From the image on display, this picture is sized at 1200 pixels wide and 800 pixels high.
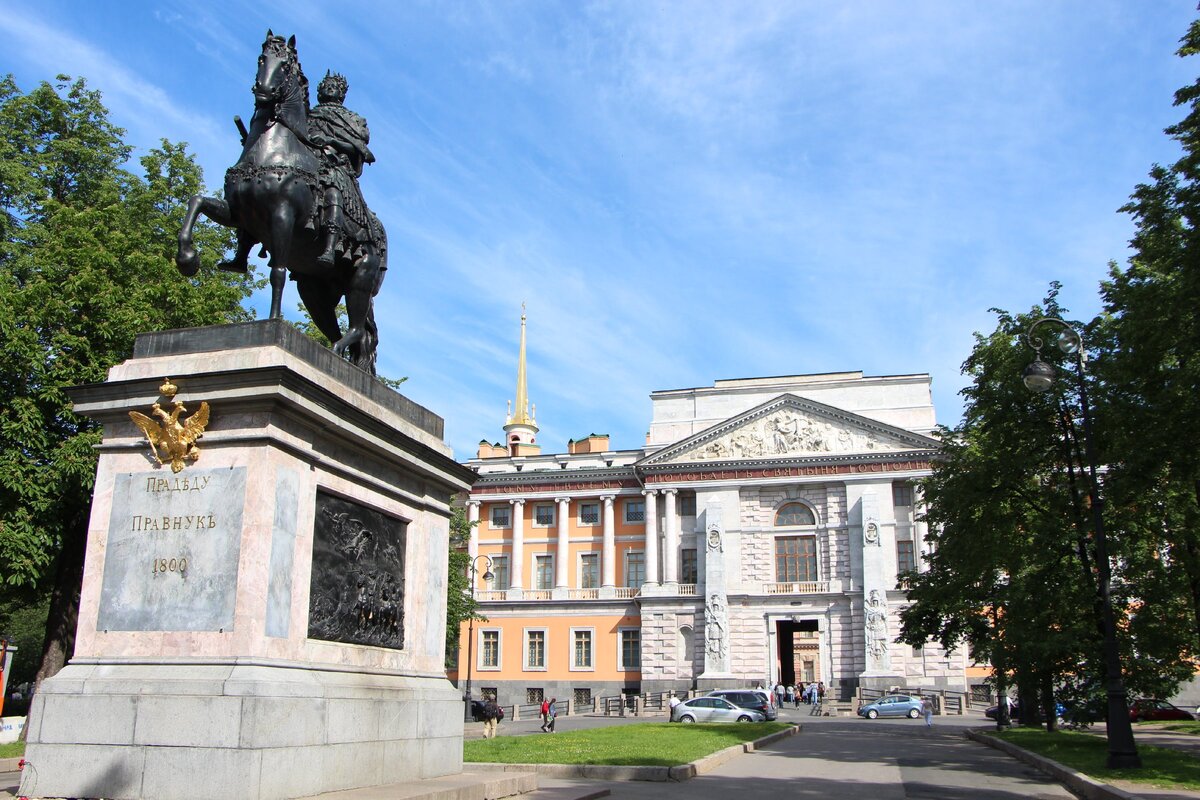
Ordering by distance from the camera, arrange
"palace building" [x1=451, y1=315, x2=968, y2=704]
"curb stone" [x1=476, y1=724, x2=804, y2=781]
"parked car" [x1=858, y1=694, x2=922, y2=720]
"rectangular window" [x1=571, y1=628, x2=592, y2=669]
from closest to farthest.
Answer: "curb stone" [x1=476, y1=724, x2=804, y2=781] < "parked car" [x1=858, y1=694, x2=922, y2=720] < "palace building" [x1=451, y1=315, x2=968, y2=704] < "rectangular window" [x1=571, y1=628, x2=592, y2=669]

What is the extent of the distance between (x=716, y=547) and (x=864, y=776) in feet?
140

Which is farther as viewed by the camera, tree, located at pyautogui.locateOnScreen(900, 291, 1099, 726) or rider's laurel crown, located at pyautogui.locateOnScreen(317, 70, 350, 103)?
tree, located at pyautogui.locateOnScreen(900, 291, 1099, 726)

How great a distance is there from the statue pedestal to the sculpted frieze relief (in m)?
52.2

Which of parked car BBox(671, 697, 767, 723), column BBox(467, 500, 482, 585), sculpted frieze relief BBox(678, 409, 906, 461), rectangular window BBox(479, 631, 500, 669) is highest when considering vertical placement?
sculpted frieze relief BBox(678, 409, 906, 461)

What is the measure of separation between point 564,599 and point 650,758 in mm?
47170

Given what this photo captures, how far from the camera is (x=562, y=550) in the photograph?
6438 centimetres

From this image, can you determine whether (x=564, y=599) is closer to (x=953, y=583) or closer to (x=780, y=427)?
(x=780, y=427)

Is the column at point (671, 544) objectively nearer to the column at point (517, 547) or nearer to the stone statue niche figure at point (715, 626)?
the stone statue niche figure at point (715, 626)

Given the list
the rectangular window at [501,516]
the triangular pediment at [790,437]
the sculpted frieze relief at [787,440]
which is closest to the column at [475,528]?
the rectangular window at [501,516]

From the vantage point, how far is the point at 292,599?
26.6 feet

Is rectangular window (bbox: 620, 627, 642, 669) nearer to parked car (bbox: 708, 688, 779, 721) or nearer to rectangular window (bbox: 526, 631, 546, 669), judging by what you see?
rectangular window (bbox: 526, 631, 546, 669)

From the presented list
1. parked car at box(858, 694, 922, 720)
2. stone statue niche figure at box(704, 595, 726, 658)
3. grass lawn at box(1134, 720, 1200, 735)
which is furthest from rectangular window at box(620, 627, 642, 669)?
grass lawn at box(1134, 720, 1200, 735)

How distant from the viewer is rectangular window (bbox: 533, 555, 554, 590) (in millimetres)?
65375

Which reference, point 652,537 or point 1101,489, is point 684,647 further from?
point 1101,489
